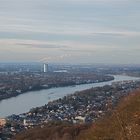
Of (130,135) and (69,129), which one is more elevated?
(130,135)

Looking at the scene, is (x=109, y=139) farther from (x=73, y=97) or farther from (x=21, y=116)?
(x=73, y=97)

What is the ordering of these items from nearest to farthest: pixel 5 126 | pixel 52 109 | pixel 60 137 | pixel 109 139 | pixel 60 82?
1. pixel 109 139
2. pixel 60 137
3. pixel 5 126
4. pixel 52 109
5. pixel 60 82

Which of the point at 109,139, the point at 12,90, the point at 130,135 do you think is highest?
the point at 130,135

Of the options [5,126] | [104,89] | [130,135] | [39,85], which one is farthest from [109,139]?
[39,85]

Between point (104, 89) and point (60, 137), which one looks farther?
point (104, 89)

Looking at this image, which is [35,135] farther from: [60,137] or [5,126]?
[5,126]

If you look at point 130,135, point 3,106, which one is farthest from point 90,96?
point 130,135

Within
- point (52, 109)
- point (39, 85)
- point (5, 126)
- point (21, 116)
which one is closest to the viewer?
point (5, 126)

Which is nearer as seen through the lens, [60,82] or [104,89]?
[104,89]

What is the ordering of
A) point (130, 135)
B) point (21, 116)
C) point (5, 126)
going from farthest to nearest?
point (21, 116) < point (5, 126) < point (130, 135)
